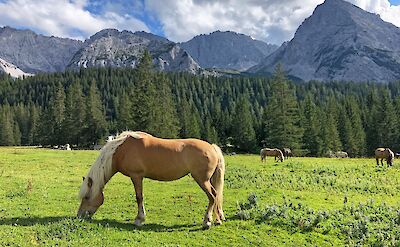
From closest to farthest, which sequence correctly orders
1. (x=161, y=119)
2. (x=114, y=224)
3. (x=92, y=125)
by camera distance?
1. (x=114, y=224)
2. (x=161, y=119)
3. (x=92, y=125)

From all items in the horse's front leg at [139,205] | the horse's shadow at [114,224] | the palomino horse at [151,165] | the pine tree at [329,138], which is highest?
the pine tree at [329,138]

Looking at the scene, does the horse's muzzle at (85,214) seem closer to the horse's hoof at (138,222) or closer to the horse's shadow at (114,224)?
the horse's shadow at (114,224)

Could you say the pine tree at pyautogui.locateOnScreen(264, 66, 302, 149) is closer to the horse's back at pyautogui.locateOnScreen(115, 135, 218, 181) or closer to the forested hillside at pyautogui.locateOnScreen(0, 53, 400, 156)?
the forested hillside at pyautogui.locateOnScreen(0, 53, 400, 156)

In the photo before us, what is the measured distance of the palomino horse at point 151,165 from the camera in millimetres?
13047

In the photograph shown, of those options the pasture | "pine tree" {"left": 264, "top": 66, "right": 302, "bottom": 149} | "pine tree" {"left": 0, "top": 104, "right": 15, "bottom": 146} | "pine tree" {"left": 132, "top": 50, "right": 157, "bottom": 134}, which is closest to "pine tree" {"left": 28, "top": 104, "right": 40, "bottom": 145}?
"pine tree" {"left": 0, "top": 104, "right": 15, "bottom": 146}

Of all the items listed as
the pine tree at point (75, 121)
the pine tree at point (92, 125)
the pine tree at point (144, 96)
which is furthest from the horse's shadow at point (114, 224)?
the pine tree at point (92, 125)

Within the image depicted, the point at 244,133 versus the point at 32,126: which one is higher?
the point at 244,133

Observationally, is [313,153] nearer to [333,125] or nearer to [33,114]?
[333,125]

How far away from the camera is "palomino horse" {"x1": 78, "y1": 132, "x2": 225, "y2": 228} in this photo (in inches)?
514

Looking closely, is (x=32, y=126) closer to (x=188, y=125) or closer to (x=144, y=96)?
(x=188, y=125)

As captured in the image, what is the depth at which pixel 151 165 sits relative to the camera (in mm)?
13250

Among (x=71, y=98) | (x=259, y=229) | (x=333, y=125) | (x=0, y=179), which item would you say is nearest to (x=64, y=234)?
(x=259, y=229)

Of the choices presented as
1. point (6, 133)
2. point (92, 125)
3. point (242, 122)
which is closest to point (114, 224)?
point (242, 122)

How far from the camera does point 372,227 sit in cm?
1373
